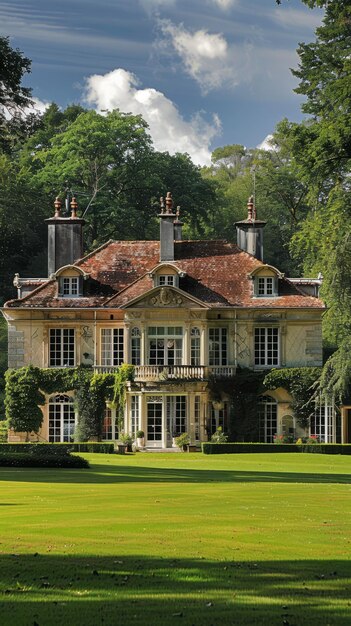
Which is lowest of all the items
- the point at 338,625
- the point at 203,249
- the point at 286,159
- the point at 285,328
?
the point at 338,625

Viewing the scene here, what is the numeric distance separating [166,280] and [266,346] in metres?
5.50

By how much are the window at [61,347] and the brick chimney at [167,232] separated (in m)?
5.79

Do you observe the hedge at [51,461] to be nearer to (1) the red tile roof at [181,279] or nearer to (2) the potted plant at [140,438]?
(2) the potted plant at [140,438]

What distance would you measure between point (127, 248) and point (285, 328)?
356 inches

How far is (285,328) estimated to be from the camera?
5425cm

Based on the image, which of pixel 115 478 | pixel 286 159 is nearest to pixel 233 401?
pixel 115 478

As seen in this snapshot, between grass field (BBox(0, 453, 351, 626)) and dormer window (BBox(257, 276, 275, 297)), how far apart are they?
30.7 meters

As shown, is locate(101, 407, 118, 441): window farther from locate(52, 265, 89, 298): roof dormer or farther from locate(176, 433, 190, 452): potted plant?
locate(52, 265, 89, 298): roof dormer

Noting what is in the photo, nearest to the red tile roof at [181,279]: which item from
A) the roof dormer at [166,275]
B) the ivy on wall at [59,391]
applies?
the roof dormer at [166,275]

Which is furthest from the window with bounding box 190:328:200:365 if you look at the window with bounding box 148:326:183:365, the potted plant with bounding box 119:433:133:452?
the potted plant with bounding box 119:433:133:452

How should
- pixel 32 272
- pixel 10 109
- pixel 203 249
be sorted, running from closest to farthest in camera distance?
1. pixel 10 109
2. pixel 203 249
3. pixel 32 272

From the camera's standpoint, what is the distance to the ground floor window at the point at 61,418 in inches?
2146

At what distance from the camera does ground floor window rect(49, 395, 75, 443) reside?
54500 millimetres

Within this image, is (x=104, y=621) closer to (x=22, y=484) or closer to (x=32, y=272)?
(x=22, y=484)
